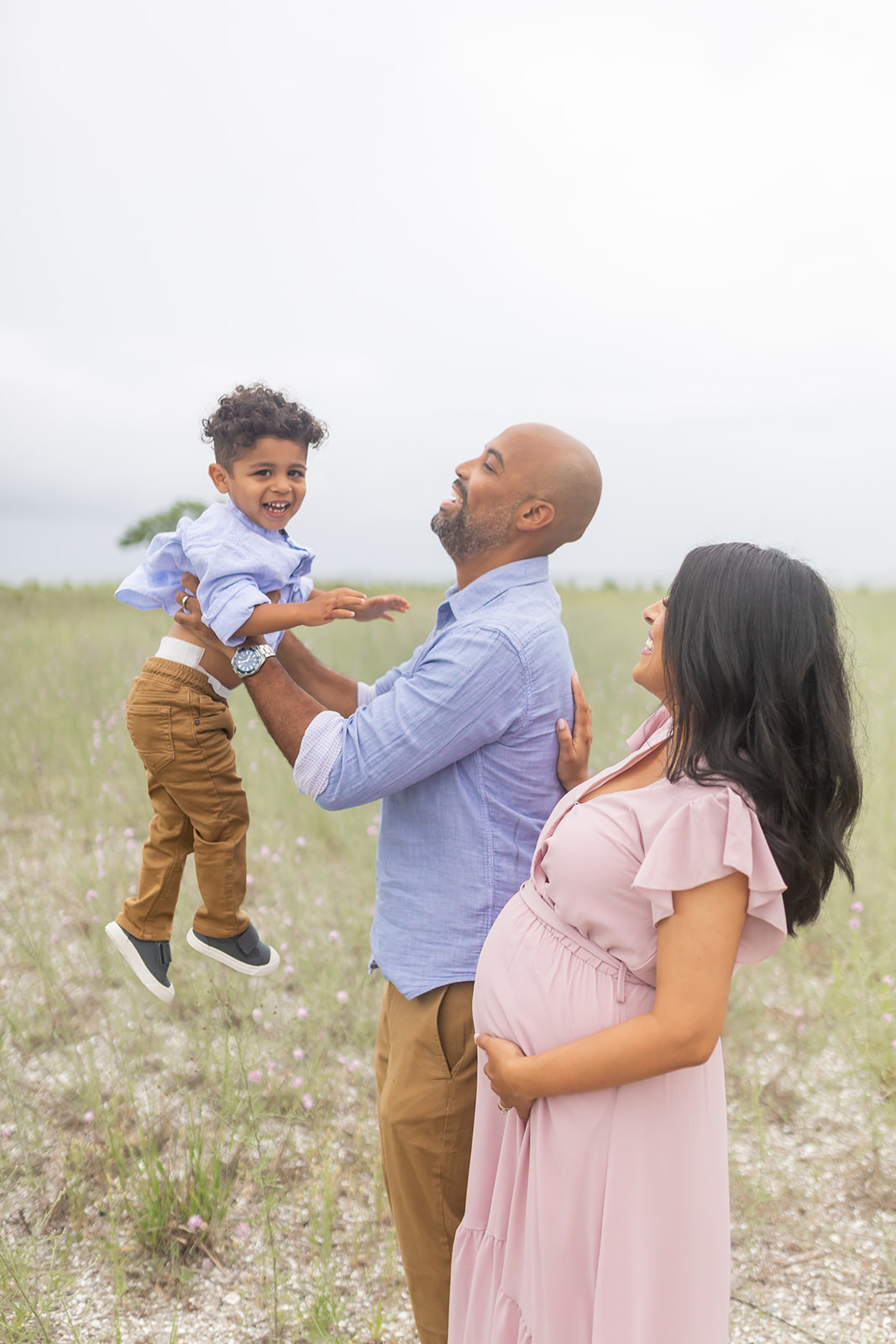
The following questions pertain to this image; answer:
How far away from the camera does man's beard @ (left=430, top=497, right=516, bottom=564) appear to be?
7.56 feet

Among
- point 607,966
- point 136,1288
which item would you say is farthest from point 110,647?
point 607,966

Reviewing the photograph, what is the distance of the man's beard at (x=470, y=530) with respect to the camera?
7.56ft

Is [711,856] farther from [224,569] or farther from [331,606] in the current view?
[224,569]

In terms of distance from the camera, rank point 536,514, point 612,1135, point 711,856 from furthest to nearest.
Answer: point 536,514 → point 612,1135 → point 711,856

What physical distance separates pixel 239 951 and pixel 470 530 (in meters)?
1.27

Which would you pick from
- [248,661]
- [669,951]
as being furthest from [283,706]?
[669,951]

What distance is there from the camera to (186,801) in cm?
236

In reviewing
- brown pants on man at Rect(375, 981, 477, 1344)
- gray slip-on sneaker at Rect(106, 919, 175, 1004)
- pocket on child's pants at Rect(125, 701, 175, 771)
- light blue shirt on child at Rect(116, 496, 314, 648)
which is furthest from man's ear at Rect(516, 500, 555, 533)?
gray slip-on sneaker at Rect(106, 919, 175, 1004)

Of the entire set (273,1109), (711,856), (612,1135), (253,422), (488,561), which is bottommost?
(273,1109)

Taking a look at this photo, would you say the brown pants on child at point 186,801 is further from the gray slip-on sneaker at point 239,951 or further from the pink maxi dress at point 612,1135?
the pink maxi dress at point 612,1135

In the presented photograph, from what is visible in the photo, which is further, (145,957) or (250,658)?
(145,957)

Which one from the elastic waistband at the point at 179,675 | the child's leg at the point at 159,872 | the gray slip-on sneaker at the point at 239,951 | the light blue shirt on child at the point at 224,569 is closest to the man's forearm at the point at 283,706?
the light blue shirt on child at the point at 224,569

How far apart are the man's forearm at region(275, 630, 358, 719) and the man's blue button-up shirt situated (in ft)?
1.01

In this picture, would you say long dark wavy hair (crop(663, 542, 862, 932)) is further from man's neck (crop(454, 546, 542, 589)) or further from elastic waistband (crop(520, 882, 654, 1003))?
man's neck (crop(454, 546, 542, 589))
